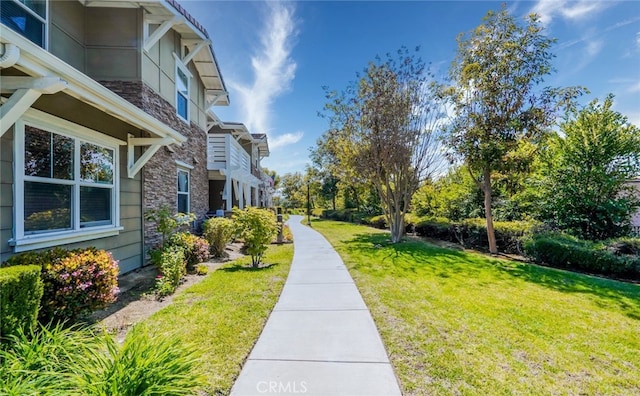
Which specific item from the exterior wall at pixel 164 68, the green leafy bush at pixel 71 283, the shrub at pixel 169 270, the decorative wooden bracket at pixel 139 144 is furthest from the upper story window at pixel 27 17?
the shrub at pixel 169 270

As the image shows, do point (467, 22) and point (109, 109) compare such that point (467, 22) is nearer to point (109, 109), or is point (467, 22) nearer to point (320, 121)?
point (320, 121)

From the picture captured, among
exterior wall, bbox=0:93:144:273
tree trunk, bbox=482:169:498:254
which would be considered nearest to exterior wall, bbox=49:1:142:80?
exterior wall, bbox=0:93:144:273

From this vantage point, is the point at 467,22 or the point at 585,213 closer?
the point at 585,213

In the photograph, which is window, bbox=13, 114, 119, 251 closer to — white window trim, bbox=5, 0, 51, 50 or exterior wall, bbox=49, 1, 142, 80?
white window trim, bbox=5, 0, 51, 50

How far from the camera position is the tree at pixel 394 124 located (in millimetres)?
12312

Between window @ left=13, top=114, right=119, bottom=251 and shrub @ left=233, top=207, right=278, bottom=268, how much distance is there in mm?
2820

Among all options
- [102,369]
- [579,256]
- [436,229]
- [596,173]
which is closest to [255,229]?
[102,369]

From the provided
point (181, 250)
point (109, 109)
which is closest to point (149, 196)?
point (181, 250)

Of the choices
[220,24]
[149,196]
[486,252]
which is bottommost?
[486,252]

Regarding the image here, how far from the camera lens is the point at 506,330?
3875mm

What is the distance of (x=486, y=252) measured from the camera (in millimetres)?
10805

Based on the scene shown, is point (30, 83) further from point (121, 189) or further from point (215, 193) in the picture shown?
point (215, 193)

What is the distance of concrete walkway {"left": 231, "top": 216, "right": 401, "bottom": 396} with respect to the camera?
2.65 meters

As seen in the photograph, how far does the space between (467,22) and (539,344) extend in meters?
11.6
